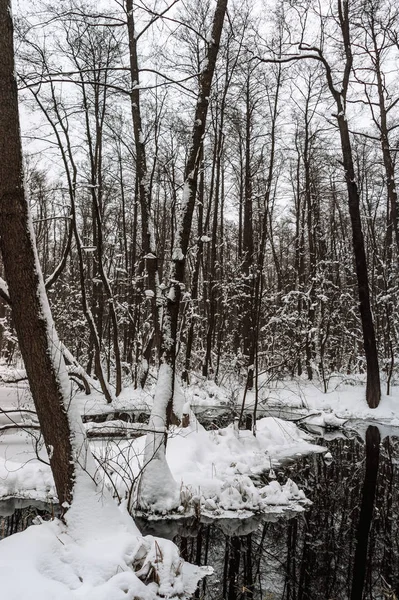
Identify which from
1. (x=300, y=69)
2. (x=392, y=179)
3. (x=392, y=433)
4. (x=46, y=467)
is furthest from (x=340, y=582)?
(x=300, y=69)

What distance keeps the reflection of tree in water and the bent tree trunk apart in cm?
188

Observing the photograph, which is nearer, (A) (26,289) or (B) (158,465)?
(A) (26,289)

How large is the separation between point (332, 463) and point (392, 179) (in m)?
8.86

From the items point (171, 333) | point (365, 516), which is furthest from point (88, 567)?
point (365, 516)

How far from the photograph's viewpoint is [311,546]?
4953 millimetres

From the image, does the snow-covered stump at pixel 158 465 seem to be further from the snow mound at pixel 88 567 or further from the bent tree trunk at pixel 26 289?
the bent tree trunk at pixel 26 289

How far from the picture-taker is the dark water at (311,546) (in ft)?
13.5

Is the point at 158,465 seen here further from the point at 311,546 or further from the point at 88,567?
the point at 88,567

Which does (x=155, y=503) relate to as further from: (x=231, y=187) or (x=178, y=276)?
(x=231, y=187)

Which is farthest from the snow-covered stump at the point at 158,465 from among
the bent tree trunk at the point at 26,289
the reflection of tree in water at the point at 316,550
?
the bent tree trunk at the point at 26,289

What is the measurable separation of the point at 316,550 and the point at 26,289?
4064mm

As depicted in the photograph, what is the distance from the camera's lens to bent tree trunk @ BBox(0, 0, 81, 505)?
12.1ft

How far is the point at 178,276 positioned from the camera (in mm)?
5871

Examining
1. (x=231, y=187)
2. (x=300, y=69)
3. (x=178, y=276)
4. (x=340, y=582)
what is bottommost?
(x=340, y=582)
